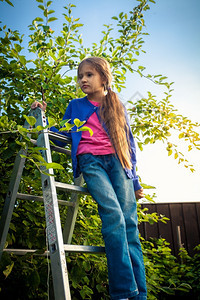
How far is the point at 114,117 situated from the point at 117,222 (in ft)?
1.98

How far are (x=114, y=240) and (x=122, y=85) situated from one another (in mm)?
1406

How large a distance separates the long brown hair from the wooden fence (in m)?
2.97

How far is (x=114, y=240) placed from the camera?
111 centimetres

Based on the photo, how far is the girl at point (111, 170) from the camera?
108cm

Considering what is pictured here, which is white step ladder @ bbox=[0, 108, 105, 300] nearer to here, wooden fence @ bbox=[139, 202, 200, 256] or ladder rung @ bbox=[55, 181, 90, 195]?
ladder rung @ bbox=[55, 181, 90, 195]

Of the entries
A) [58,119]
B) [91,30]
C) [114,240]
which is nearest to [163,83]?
[91,30]

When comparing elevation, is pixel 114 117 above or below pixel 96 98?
below

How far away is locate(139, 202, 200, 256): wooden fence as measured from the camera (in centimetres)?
409

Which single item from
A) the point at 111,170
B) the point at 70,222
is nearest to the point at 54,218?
the point at 111,170

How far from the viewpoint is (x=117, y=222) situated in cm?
115

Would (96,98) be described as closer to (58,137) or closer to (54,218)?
(58,137)

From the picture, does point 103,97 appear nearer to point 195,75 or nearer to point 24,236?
point 24,236

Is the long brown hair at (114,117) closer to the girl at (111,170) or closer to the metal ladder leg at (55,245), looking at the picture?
the girl at (111,170)

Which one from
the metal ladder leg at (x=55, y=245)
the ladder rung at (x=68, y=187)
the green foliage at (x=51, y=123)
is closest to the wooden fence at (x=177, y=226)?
the green foliage at (x=51, y=123)
